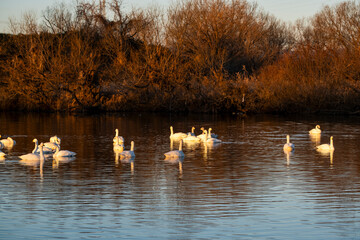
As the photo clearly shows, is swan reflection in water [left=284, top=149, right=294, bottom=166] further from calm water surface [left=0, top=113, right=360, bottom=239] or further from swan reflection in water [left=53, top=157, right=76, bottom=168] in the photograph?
swan reflection in water [left=53, top=157, right=76, bottom=168]

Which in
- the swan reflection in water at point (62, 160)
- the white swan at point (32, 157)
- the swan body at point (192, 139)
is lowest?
the swan reflection in water at point (62, 160)

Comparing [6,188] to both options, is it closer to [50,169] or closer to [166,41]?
[50,169]

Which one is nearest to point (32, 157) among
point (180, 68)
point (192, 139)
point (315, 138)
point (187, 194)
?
point (187, 194)

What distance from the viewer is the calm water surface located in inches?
402

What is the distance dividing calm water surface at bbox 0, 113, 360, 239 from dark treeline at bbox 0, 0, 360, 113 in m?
22.1

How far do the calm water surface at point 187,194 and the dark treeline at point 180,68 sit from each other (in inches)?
870

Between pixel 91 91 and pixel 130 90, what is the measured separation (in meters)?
3.31

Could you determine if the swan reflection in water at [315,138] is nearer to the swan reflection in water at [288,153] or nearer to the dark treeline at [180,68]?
the swan reflection in water at [288,153]

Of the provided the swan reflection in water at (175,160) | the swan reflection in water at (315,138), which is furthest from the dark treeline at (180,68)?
the swan reflection in water at (175,160)

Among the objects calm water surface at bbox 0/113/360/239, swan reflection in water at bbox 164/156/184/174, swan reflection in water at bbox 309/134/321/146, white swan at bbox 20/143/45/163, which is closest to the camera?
calm water surface at bbox 0/113/360/239

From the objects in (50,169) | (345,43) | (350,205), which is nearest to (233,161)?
(50,169)

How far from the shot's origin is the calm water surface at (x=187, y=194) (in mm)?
10211

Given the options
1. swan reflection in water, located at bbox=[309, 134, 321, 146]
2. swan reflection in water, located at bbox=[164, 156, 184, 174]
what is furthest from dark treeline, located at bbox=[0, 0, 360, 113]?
swan reflection in water, located at bbox=[164, 156, 184, 174]

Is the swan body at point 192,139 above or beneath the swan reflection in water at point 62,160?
above
